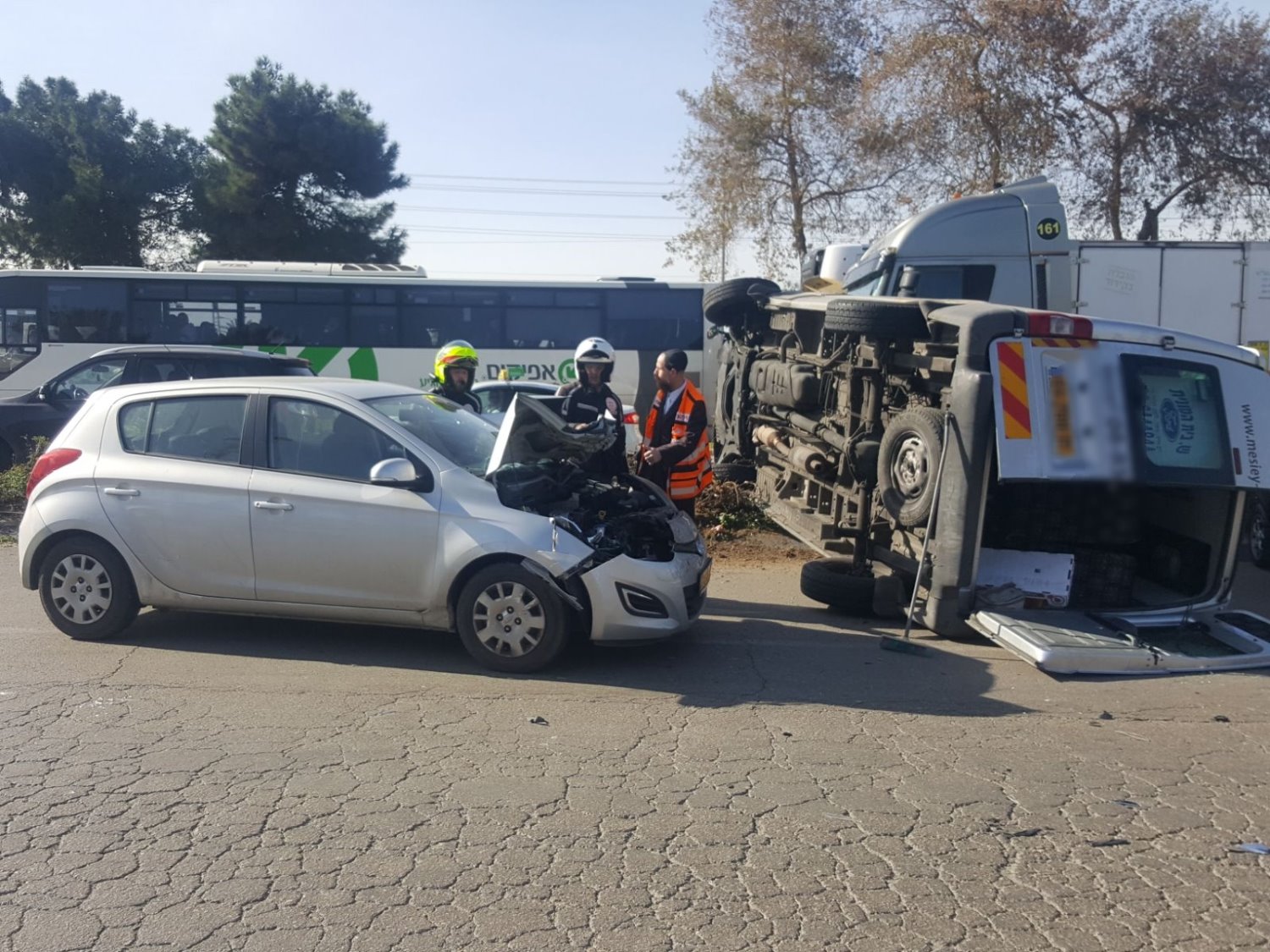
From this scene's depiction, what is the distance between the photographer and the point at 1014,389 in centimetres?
643

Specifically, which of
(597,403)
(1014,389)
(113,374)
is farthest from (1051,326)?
(113,374)

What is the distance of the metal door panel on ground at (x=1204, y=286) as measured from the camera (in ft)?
53.1

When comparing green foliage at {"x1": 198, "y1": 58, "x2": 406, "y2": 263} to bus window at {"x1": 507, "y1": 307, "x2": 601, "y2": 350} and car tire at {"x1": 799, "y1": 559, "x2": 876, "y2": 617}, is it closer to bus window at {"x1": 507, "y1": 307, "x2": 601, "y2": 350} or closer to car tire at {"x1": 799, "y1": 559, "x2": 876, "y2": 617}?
bus window at {"x1": 507, "y1": 307, "x2": 601, "y2": 350}

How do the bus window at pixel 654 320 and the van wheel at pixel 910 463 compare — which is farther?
the bus window at pixel 654 320

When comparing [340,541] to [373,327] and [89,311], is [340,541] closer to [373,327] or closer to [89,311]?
[373,327]

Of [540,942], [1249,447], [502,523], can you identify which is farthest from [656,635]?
[1249,447]

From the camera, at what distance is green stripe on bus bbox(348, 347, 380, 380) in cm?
2089

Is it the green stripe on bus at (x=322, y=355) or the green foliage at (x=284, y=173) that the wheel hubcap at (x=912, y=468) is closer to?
the green stripe on bus at (x=322, y=355)

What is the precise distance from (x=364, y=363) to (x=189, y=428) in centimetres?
1434

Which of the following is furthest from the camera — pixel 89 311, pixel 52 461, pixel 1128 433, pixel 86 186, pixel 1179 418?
pixel 86 186

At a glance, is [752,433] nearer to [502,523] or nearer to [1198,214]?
[502,523]

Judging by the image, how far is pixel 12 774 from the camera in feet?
15.8

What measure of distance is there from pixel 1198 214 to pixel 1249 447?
20702 mm

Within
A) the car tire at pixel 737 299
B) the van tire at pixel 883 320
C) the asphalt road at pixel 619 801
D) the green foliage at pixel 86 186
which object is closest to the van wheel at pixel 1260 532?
the asphalt road at pixel 619 801
